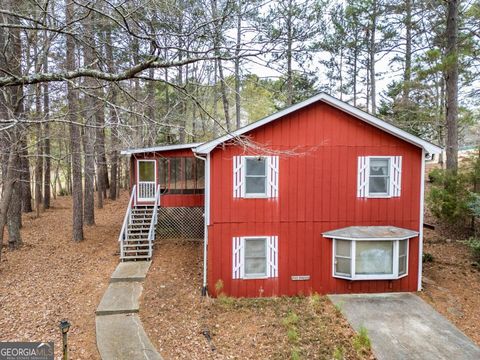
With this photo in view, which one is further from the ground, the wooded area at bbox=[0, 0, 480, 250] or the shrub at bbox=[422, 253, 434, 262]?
the wooded area at bbox=[0, 0, 480, 250]

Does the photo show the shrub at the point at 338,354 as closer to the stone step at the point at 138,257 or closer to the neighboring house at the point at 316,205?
the neighboring house at the point at 316,205

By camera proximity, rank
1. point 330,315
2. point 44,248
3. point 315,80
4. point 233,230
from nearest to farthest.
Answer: point 330,315, point 233,230, point 44,248, point 315,80

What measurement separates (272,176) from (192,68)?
254 inches

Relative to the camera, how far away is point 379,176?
870 cm

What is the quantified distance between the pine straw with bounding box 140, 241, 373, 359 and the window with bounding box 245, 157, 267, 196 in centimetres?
284

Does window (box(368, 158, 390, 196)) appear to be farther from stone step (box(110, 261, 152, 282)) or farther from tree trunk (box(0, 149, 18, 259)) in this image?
tree trunk (box(0, 149, 18, 259))

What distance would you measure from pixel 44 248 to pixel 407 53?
18.9 metres

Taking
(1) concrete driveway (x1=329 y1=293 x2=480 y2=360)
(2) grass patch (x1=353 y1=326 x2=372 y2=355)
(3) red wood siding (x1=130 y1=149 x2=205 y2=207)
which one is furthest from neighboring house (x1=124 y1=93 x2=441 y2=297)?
(3) red wood siding (x1=130 y1=149 x2=205 y2=207)

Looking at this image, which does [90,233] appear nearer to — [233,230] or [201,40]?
[233,230]

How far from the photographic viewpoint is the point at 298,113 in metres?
8.53

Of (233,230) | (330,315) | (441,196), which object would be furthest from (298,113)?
(441,196)

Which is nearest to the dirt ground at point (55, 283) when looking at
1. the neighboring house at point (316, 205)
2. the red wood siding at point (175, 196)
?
the red wood siding at point (175, 196)

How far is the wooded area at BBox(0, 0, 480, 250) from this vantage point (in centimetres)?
430

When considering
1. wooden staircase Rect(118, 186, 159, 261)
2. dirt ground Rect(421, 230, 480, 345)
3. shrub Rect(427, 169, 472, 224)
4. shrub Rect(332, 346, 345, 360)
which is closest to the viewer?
shrub Rect(332, 346, 345, 360)
